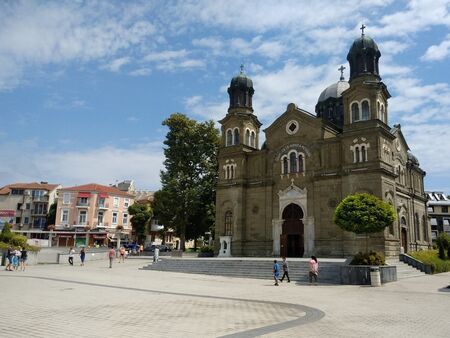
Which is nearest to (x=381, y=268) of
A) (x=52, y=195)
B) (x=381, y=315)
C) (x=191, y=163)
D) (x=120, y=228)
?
(x=381, y=315)

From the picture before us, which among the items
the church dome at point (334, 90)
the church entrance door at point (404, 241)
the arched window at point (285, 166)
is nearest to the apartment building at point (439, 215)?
the church dome at point (334, 90)

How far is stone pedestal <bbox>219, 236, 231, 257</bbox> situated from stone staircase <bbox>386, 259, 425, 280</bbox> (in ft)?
50.6

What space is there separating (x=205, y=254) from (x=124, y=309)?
3126 cm

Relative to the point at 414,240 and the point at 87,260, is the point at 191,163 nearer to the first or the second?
the point at 87,260

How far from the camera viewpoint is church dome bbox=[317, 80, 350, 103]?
47000 millimetres

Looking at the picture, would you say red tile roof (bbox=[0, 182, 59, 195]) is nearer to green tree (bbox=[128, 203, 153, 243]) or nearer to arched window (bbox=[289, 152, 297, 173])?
green tree (bbox=[128, 203, 153, 243])

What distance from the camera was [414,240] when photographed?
41.3 meters

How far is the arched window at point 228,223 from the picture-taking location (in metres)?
41.9

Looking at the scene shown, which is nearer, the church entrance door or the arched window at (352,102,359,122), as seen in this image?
the arched window at (352,102,359,122)

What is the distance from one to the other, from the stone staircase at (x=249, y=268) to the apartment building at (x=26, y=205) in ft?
166

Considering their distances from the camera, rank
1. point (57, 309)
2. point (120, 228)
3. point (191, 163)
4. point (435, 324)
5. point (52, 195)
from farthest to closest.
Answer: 1. point (52, 195)
2. point (120, 228)
3. point (191, 163)
4. point (57, 309)
5. point (435, 324)

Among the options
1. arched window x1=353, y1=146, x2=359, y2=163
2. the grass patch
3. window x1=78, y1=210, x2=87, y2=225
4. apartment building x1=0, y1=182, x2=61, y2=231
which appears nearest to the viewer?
the grass patch

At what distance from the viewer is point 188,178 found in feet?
163

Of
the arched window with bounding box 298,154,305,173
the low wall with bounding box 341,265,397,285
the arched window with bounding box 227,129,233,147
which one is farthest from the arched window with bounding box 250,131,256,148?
the low wall with bounding box 341,265,397,285
